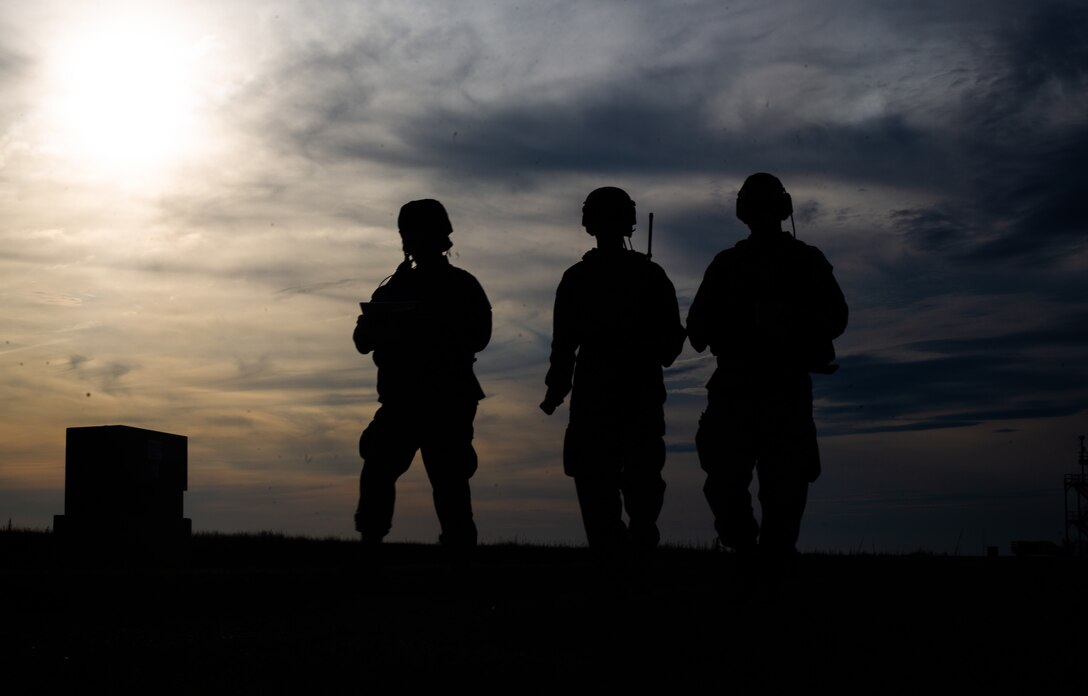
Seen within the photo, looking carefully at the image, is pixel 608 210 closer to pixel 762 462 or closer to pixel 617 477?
pixel 617 477

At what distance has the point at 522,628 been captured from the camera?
19.2 feet

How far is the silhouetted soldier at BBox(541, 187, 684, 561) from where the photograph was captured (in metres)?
6.87

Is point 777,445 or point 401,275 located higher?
point 401,275

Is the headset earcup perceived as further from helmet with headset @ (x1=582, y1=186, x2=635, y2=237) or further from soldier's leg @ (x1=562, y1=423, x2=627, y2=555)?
soldier's leg @ (x1=562, y1=423, x2=627, y2=555)

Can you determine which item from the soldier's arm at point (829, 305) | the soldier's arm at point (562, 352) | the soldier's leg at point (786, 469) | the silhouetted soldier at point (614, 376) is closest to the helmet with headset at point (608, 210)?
the silhouetted soldier at point (614, 376)

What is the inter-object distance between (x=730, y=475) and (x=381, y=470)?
8.87 ft

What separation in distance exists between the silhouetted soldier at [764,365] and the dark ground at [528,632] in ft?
1.44

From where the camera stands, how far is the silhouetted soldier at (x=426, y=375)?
314 inches

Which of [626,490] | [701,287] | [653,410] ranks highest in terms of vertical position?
[701,287]

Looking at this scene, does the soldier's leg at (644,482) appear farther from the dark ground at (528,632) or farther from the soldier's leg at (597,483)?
the dark ground at (528,632)

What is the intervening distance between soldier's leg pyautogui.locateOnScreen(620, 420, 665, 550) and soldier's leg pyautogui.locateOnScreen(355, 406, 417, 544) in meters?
1.80

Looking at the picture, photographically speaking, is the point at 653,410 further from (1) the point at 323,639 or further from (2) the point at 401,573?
(2) the point at 401,573

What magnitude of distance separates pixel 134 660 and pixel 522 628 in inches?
72.1

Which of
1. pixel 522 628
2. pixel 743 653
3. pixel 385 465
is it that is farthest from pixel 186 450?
pixel 743 653
